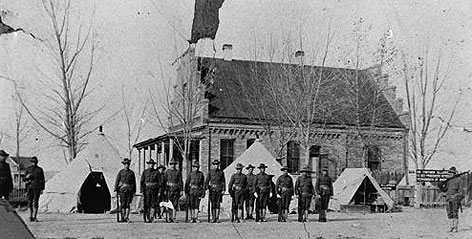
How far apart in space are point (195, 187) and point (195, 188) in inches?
0.6

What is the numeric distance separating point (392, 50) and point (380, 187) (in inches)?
118

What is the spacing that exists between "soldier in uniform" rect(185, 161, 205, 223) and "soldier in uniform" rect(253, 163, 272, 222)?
2.60 feet

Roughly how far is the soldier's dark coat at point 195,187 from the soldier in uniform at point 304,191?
1.42 meters

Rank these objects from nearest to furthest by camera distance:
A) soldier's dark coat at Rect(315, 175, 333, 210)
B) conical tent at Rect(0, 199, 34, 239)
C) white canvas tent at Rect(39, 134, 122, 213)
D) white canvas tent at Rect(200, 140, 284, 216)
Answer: conical tent at Rect(0, 199, 34, 239)
white canvas tent at Rect(39, 134, 122, 213)
soldier's dark coat at Rect(315, 175, 333, 210)
white canvas tent at Rect(200, 140, 284, 216)

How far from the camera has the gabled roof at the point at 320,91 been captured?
Result: 8.05 metres

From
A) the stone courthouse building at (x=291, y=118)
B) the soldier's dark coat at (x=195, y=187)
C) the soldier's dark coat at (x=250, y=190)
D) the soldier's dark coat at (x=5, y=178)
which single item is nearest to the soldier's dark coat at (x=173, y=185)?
the soldier's dark coat at (x=195, y=187)

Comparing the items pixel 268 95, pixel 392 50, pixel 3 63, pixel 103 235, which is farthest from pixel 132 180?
pixel 392 50

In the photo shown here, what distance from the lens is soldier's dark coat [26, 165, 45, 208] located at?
24.7 ft

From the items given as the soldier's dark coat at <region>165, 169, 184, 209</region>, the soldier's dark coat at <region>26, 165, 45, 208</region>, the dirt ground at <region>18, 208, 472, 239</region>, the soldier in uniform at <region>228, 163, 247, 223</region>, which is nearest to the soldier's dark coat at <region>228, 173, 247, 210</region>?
the soldier in uniform at <region>228, 163, 247, 223</region>

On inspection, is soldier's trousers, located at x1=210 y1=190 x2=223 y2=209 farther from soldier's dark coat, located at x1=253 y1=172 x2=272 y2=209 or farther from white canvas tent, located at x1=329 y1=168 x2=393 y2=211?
white canvas tent, located at x1=329 y1=168 x2=393 y2=211

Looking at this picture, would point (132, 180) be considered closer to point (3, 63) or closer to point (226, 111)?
point (226, 111)

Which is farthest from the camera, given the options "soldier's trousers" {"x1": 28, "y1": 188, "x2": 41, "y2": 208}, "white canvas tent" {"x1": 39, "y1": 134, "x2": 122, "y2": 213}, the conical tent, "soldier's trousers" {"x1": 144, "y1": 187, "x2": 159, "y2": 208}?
"white canvas tent" {"x1": 39, "y1": 134, "x2": 122, "y2": 213}

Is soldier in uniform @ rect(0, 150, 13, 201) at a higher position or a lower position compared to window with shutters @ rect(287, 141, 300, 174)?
lower

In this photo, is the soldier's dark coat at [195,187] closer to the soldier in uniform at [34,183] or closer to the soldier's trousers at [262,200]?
the soldier's trousers at [262,200]
